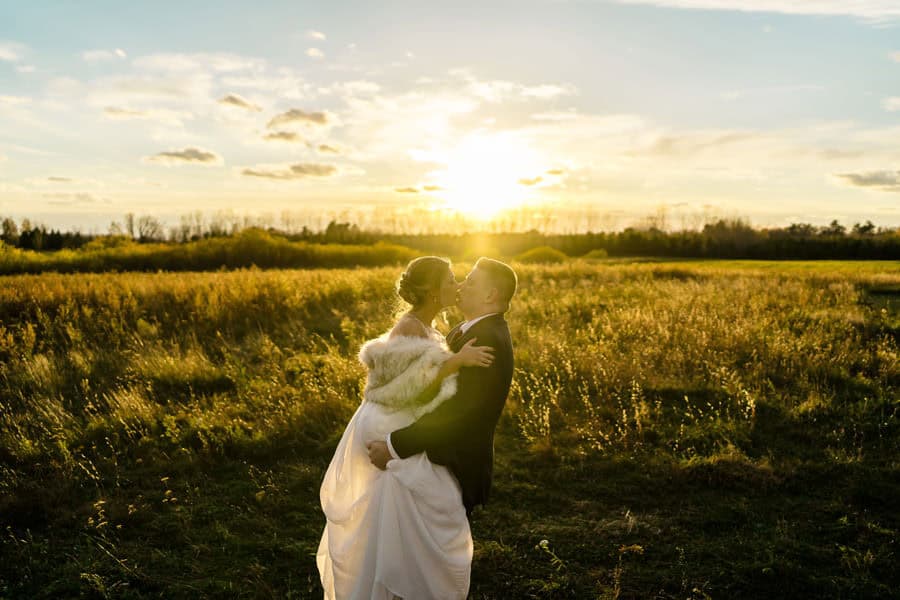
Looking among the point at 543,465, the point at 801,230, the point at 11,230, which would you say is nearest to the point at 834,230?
the point at 801,230

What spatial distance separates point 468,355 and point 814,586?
358 centimetres

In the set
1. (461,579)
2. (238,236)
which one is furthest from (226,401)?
(238,236)

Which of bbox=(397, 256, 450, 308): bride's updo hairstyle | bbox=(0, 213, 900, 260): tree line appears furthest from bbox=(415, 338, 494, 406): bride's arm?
bbox=(0, 213, 900, 260): tree line

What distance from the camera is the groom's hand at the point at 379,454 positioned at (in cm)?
312

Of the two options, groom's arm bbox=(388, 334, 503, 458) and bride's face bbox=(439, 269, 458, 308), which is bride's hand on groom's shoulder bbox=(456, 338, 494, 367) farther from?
bride's face bbox=(439, 269, 458, 308)

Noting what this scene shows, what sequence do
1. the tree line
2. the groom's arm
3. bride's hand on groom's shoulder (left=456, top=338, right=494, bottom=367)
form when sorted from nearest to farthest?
1. bride's hand on groom's shoulder (left=456, top=338, right=494, bottom=367)
2. the groom's arm
3. the tree line

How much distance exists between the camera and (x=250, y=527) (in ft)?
18.2

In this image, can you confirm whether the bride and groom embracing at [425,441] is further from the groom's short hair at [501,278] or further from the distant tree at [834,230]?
the distant tree at [834,230]

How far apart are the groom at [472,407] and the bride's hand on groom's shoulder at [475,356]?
0.07m

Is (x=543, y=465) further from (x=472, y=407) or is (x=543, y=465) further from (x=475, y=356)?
(x=475, y=356)

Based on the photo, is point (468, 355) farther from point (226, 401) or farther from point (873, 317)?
point (873, 317)

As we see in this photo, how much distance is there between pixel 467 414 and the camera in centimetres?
308

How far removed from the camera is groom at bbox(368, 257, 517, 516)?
121 inches

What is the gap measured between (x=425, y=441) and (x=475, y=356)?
0.54 m
